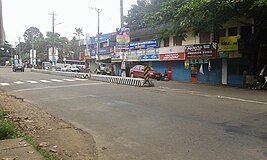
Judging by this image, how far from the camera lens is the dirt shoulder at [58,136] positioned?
6.86 meters

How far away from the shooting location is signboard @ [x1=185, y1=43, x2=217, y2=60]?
27.3 metres

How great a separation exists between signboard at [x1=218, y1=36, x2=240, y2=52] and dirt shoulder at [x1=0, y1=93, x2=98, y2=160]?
17.6m

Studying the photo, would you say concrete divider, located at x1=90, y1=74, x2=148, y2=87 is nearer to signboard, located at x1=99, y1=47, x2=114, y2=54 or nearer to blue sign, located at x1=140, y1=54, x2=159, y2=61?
blue sign, located at x1=140, y1=54, x2=159, y2=61

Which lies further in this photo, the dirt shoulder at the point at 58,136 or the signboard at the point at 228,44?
the signboard at the point at 228,44

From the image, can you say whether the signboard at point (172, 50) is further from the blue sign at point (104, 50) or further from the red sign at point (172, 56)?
the blue sign at point (104, 50)

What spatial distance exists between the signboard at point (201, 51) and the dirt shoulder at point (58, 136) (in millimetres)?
18733

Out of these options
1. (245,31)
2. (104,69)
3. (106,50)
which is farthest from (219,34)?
(106,50)

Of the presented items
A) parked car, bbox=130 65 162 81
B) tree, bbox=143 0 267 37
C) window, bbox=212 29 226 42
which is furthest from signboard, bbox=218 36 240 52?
parked car, bbox=130 65 162 81

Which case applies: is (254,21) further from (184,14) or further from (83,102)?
(83,102)

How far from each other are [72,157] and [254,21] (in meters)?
20.9

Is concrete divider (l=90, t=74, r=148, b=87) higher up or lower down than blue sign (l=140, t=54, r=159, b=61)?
lower down

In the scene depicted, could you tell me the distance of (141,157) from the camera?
6.59m

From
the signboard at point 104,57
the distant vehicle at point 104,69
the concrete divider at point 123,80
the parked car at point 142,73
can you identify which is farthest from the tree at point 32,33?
the concrete divider at point 123,80

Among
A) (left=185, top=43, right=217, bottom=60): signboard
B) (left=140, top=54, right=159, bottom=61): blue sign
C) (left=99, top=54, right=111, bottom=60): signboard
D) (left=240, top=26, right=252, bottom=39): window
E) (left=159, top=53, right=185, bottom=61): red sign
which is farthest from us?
(left=99, top=54, right=111, bottom=60): signboard
